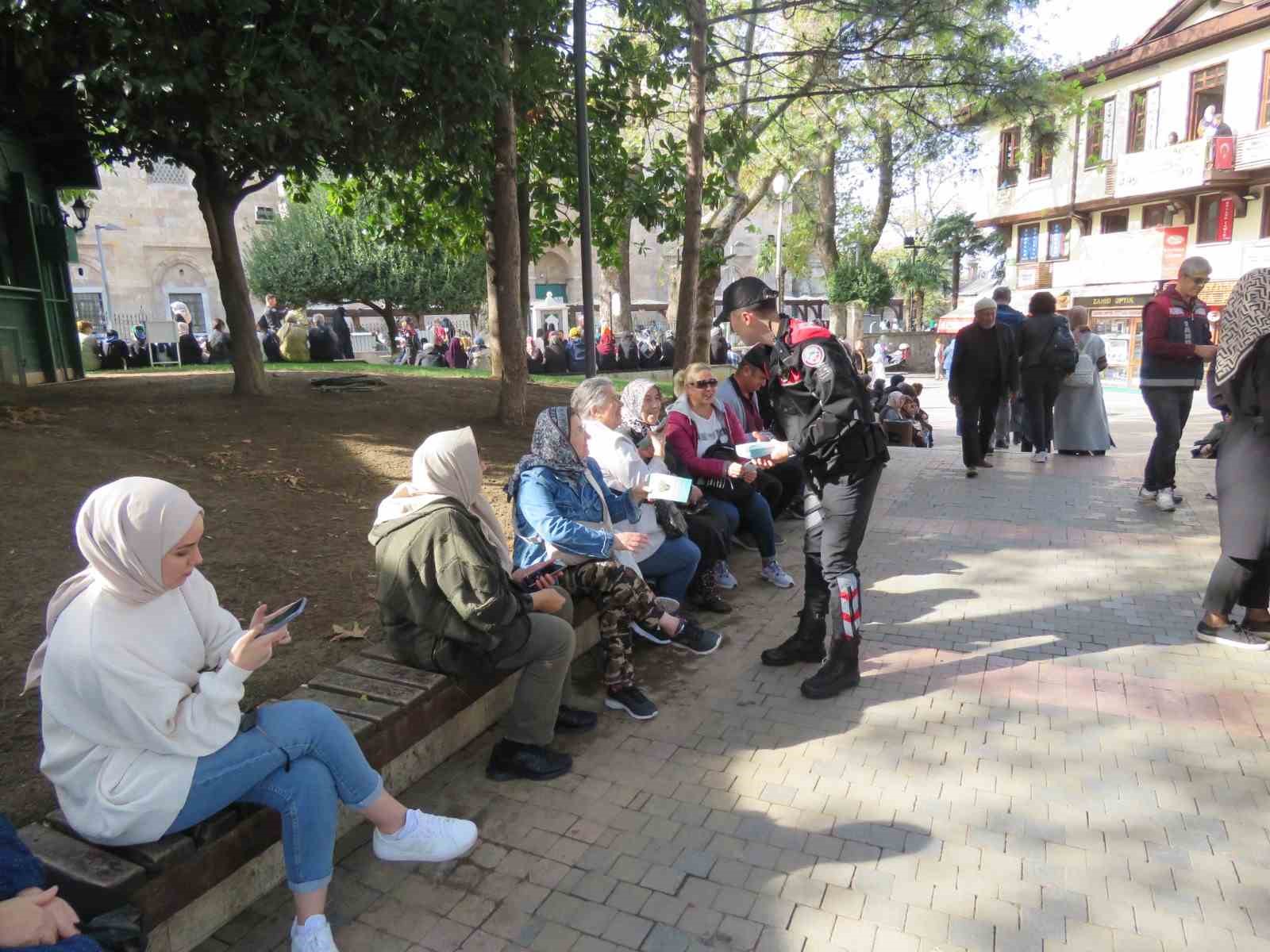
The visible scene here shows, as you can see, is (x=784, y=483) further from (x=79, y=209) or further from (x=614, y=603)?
(x=79, y=209)

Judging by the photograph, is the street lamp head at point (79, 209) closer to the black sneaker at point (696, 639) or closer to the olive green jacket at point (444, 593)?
the black sneaker at point (696, 639)

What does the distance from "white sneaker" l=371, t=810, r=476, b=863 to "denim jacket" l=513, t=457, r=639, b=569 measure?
51.9 inches

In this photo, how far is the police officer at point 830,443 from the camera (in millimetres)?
3936

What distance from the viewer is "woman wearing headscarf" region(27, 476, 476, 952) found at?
2137 millimetres

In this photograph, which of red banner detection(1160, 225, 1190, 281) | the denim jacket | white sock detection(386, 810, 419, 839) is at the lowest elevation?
white sock detection(386, 810, 419, 839)

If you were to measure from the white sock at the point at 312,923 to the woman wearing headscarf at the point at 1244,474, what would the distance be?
446 cm

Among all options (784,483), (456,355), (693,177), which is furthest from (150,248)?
(784,483)

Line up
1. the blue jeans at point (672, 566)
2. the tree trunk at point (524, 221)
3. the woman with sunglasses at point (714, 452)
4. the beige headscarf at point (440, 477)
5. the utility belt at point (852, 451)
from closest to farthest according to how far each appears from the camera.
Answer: the beige headscarf at point (440, 477) → the utility belt at point (852, 451) → the blue jeans at point (672, 566) → the woman with sunglasses at point (714, 452) → the tree trunk at point (524, 221)

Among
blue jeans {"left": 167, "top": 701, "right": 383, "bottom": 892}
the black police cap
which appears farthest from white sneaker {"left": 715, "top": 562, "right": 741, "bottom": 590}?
blue jeans {"left": 167, "top": 701, "right": 383, "bottom": 892}

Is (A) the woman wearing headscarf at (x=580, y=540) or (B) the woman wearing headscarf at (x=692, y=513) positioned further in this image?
(B) the woman wearing headscarf at (x=692, y=513)

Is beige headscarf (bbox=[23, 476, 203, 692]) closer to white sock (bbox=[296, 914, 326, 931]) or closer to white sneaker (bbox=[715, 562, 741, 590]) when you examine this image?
white sock (bbox=[296, 914, 326, 931])

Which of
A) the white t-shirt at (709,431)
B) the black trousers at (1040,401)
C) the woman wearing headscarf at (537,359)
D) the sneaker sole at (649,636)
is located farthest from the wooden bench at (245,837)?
the woman wearing headscarf at (537,359)

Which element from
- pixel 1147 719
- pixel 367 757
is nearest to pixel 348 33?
pixel 367 757

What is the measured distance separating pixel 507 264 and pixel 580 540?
16.8ft
